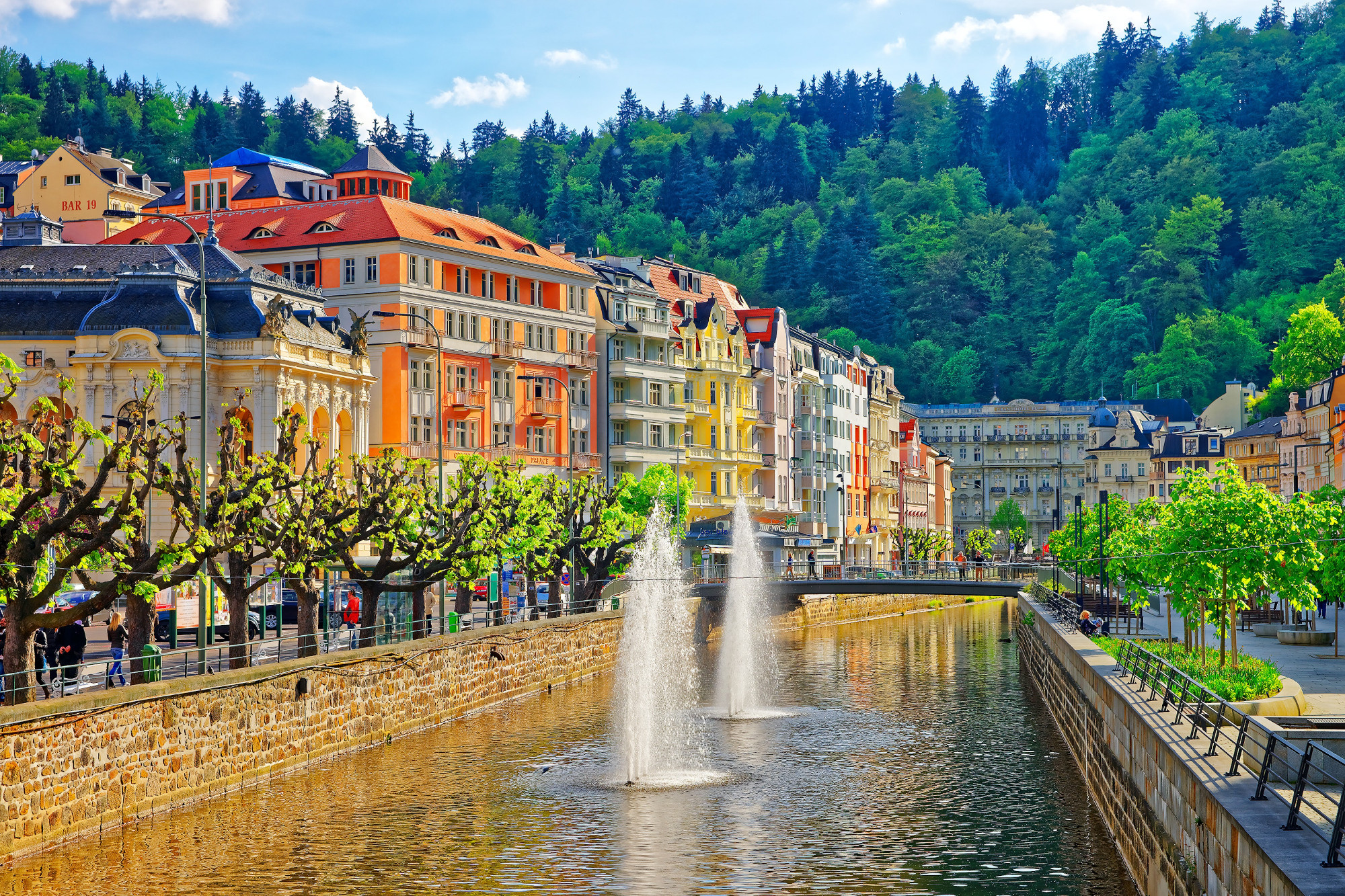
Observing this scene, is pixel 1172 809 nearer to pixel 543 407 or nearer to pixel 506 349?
pixel 506 349

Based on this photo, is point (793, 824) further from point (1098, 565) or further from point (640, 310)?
point (640, 310)

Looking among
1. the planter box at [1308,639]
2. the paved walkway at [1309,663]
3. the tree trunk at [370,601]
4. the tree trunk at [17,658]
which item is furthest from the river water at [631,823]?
the planter box at [1308,639]

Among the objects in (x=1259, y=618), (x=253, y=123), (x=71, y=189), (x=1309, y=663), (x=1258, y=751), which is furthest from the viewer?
(x=253, y=123)

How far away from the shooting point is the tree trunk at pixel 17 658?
97.6 feet

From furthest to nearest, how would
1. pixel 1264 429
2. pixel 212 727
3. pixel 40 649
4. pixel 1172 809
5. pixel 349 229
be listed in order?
1. pixel 1264 429
2. pixel 349 229
3. pixel 40 649
4. pixel 212 727
5. pixel 1172 809

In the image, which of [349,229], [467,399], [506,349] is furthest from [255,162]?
[467,399]

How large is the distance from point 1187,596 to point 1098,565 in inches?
1106

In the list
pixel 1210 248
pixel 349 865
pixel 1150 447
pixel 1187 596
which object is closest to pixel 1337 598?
pixel 1187 596

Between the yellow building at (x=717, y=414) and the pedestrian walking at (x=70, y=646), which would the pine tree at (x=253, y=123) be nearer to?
the yellow building at (x=717, y=414)

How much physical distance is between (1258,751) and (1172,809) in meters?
2.16

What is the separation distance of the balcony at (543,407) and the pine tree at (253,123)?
83.8 meters

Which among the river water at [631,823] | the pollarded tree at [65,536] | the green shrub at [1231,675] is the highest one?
the pollarded tree at [65,536]

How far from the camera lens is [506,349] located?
84125 millimetres

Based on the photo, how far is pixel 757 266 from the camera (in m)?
178
